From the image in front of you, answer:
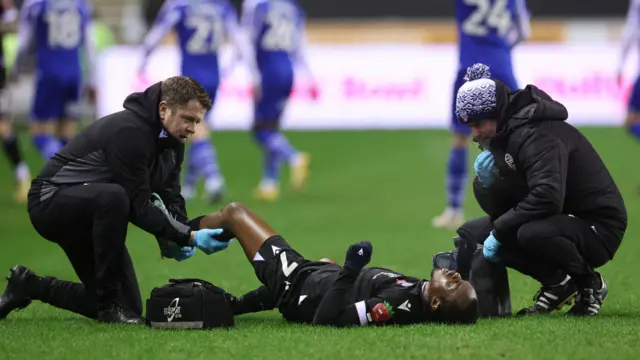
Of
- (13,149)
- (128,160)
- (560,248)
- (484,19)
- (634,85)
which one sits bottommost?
(13,149)

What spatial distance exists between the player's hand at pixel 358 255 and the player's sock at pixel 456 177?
226 inches

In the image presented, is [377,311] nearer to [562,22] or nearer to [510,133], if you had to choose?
[510,133]

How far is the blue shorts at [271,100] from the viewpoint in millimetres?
15180

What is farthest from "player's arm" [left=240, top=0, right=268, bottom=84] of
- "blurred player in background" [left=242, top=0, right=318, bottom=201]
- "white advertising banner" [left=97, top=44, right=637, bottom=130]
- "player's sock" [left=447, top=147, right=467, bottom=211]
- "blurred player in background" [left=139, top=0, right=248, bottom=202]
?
"white advertising banner" [left=97, top=44, right=637, bottom=130]

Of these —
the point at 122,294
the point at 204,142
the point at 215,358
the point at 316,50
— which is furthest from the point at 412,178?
the point at 215,358

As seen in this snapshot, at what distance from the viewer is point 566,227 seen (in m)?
6.14

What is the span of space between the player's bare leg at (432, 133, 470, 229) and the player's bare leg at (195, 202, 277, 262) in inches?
207

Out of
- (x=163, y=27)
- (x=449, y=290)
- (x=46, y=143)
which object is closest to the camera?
(x=449, y=290)

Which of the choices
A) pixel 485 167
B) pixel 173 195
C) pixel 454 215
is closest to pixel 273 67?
pixel 454 215

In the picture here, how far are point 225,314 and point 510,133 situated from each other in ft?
5.89

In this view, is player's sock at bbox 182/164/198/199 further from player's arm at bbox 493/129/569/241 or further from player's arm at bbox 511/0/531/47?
player's arm at bbox 493/129/569/241

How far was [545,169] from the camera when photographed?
5930mm

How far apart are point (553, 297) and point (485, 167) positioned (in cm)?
84

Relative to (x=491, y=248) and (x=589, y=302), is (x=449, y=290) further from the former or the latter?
(x=589, y=302)
